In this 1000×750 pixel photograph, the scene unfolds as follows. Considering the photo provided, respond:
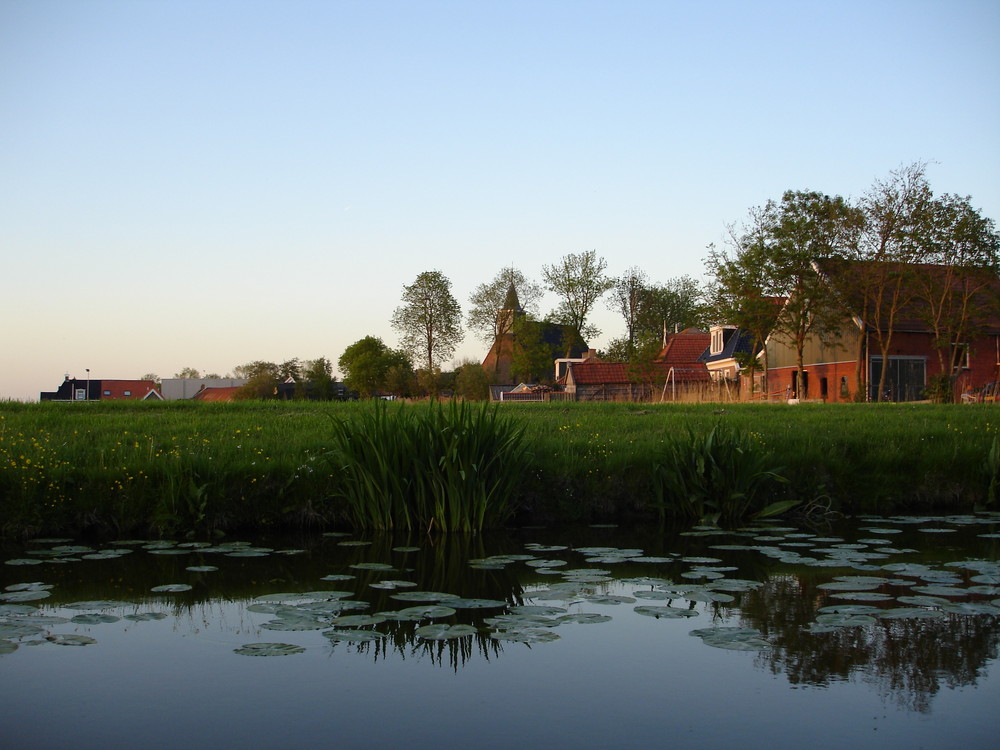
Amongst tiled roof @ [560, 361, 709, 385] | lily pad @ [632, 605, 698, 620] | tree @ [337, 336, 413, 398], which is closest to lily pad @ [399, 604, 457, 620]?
lily pad @ [632, 605, 698, 620]

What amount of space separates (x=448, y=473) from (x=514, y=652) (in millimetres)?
3243

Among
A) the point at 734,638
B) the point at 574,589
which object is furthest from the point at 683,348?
the point at 734,638

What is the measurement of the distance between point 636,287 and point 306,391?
31742 mm

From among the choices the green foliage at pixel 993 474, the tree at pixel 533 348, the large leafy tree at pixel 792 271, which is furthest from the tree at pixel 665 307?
the green foliage at pixel 993 474

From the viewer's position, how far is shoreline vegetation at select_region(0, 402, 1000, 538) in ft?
25.8

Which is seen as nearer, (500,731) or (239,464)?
(500,731)

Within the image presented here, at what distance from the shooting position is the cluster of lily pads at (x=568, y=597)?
4.72 meters

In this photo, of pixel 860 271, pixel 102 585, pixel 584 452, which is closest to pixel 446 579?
pixel 102 585

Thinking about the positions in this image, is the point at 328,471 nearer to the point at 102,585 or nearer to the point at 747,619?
the point at 102,585

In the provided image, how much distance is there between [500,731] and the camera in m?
3.57

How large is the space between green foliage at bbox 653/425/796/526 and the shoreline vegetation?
0.06ft

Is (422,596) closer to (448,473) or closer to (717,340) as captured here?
(448,473)

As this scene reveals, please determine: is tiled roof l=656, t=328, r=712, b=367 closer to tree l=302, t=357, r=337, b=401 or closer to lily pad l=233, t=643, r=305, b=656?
tree l=302, t=357, r=337, b=401

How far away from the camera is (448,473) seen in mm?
7738
